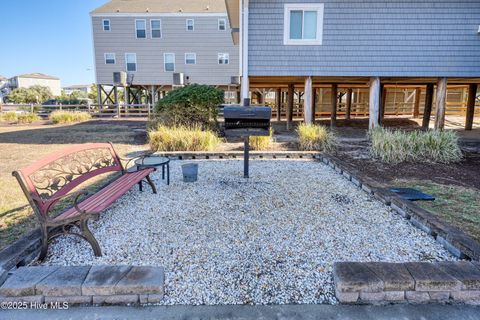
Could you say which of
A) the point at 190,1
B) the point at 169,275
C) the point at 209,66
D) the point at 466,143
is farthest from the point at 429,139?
the point at 190,1

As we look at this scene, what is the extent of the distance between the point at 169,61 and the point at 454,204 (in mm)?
19821

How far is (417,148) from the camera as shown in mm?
7273

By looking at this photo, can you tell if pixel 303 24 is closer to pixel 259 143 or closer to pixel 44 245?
pixel 259 143

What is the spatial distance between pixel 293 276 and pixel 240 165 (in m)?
4.35

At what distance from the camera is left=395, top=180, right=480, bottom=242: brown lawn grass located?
362cm

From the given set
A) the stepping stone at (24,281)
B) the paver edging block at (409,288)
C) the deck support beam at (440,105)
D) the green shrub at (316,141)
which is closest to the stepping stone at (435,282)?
the paver edging block at (409,288)

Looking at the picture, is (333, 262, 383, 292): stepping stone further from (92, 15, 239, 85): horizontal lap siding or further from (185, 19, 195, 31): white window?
(185, 19, 195, 31): white window

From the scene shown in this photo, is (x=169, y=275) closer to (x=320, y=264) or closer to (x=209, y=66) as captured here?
(x=320, y=264)

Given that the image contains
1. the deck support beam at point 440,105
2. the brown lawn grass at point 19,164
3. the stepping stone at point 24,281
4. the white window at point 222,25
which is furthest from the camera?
the white window at point 222,25

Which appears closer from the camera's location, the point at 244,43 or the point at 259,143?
the point at 259,143

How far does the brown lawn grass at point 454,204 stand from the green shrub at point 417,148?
175 cm

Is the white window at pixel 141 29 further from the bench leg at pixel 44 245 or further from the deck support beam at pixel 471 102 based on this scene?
the bench leg at pixel 44 245

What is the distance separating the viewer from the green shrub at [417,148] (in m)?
7.06

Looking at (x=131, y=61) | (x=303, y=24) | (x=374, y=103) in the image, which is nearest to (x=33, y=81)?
(x=131, y=61)
